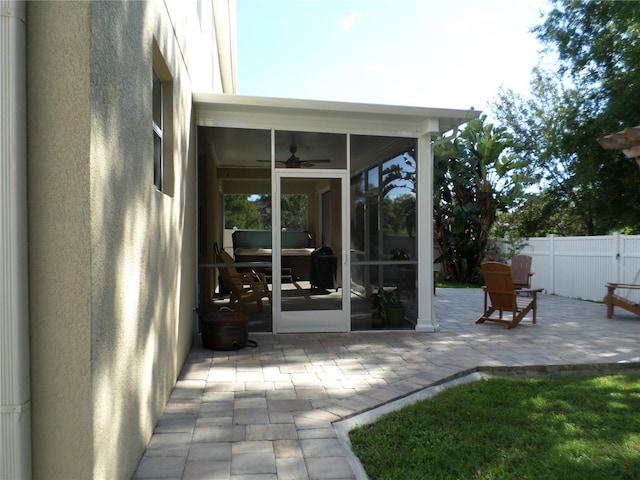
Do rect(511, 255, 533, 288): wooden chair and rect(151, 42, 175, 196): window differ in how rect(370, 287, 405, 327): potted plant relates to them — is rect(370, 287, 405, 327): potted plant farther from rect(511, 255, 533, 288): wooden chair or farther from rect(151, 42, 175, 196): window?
rect(511, 255, 533, 288): wooden chair

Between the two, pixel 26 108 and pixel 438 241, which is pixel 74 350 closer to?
pixel 26 108

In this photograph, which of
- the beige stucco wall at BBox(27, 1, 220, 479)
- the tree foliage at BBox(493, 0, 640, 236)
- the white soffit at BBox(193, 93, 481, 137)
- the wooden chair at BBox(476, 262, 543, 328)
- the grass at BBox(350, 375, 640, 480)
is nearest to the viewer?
the beige stucco wall at BBox(27, 1, 220, 479)

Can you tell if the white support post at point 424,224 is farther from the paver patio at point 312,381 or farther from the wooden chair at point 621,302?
the wooden chair at point 621,302

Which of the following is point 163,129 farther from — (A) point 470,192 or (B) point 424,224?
(A) point 470,192

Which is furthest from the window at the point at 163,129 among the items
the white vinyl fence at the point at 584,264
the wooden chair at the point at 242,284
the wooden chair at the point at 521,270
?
the white vinyl fence at the point at 584,264

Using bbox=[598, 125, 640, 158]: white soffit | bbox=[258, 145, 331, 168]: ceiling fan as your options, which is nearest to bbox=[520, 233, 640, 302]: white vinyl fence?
bbox=[598, 125, 640, 158]: white soffit

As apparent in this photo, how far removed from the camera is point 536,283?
14.2m

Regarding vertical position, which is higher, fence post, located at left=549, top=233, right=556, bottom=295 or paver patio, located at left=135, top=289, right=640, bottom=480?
fence post, located at left=549, top=233, right=556, bottom=295

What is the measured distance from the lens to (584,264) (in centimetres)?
1225

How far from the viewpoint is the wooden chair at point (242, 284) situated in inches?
290

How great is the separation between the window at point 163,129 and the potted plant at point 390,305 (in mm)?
3731

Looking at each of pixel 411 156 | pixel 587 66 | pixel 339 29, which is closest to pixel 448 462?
pixel 411 156

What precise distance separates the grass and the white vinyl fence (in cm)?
733

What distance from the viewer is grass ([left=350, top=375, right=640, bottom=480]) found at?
3.07 metres
